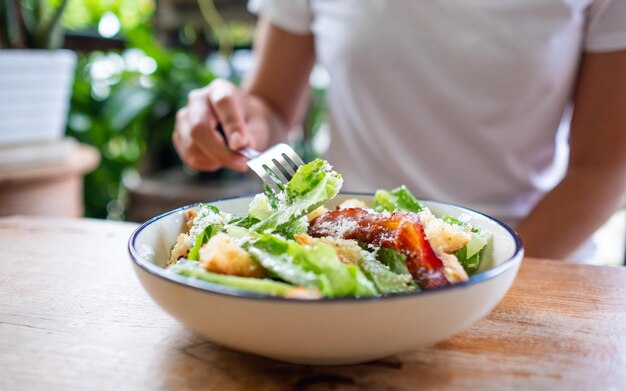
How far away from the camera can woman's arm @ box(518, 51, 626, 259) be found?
48.4 inches

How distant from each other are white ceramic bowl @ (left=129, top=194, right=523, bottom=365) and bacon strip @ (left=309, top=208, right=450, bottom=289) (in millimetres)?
51

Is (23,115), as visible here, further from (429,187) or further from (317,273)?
(317,273)

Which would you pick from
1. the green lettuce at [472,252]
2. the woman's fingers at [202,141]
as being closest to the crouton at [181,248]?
the green lettuce at [472,252]

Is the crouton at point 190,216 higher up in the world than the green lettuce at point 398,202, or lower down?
higher up

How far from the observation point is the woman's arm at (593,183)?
1230mm

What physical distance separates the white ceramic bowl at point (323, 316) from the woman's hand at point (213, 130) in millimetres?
533

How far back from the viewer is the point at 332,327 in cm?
52

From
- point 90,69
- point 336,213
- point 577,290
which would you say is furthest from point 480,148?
point 90,69

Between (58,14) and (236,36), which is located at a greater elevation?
(58,14)

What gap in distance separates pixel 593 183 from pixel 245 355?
2.93 feet

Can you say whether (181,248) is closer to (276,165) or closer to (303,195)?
(303,195)

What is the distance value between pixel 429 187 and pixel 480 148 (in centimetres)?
15

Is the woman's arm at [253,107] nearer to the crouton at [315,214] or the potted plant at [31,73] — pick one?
the crouton at [315,214]

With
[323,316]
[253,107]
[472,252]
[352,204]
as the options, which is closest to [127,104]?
[253,107]
